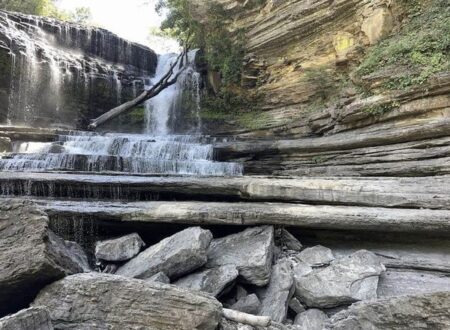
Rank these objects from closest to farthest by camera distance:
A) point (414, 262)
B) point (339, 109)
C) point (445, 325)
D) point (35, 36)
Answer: point (445, 325)
point (414, 262)
point (339, 109)
point (35, 36)

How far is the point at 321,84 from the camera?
12.3 metres

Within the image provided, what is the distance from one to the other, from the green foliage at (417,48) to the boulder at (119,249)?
270 inches

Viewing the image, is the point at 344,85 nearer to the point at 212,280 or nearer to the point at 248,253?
the point at 248,253

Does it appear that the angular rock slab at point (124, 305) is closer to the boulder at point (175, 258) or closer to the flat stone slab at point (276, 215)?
the boulder at point (175, 258)

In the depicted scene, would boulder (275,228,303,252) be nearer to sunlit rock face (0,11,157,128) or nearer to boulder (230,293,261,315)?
boulder (230,293,261,315)

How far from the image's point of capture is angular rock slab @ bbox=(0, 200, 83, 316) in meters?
3.04

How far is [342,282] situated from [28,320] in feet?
10.0

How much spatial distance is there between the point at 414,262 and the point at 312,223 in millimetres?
1299

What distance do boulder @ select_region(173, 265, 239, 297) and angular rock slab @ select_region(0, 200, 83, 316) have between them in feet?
4.01

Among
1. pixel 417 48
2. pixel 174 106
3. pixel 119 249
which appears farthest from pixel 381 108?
pixel 174 106

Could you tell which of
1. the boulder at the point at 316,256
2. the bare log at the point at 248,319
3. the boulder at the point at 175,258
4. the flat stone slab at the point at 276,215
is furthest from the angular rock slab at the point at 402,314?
the flat stone slab at the point at 276,215

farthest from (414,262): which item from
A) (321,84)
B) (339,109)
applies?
(321,84)

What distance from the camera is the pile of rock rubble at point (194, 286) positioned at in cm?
283

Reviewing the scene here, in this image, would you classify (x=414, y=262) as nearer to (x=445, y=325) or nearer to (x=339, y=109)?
(x=445, y=325)
